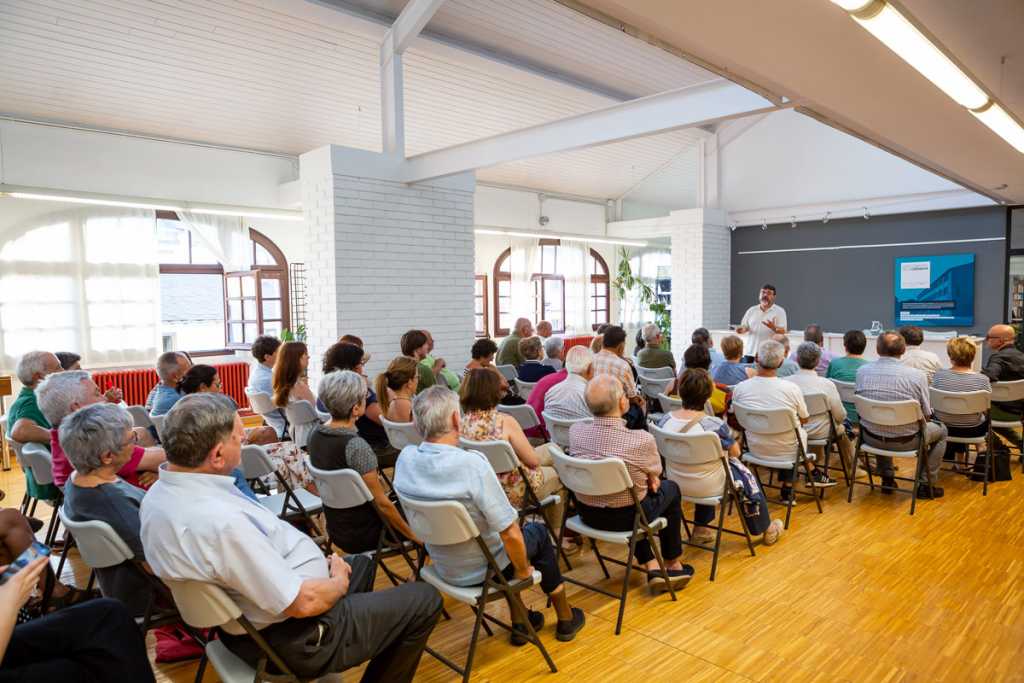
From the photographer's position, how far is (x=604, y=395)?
3.08m

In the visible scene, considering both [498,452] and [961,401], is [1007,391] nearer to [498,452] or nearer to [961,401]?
[961,401]

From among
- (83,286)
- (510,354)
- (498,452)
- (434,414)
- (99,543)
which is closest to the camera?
(99,543)

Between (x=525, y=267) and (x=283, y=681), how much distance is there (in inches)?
418

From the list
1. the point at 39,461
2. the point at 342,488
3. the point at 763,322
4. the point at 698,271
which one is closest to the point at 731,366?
the point at 763,322

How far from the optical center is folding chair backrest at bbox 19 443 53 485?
142 inches

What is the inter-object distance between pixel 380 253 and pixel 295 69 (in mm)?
2349

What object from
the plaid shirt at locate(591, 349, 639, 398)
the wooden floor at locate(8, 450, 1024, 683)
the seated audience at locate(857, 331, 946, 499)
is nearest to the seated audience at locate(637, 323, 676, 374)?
the plaid shirt at locate(591, 349, 639, 398)

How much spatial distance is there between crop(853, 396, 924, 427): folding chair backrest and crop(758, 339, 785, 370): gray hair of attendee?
75 centimetres

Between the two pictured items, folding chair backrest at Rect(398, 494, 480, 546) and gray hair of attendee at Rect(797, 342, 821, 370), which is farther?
gray hair of attendee at Rect(797, 342, 821, 370)

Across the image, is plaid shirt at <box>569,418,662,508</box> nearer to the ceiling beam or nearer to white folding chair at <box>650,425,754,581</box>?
white folding chair at <box>650,425,754,581</box>

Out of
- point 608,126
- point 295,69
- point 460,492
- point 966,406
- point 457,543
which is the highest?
point 295,69

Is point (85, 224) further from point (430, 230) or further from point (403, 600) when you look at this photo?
point (403, 600)

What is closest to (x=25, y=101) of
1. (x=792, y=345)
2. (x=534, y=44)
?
(x=534, y=44)

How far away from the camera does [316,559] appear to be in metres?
2.09
